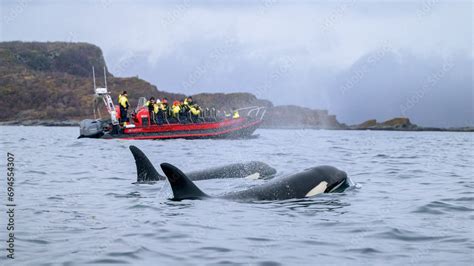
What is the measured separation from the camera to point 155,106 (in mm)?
44438

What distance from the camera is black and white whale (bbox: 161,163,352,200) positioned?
39.7 feet

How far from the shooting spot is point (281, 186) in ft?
42.1

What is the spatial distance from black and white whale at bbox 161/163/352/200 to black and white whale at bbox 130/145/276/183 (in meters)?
3.89

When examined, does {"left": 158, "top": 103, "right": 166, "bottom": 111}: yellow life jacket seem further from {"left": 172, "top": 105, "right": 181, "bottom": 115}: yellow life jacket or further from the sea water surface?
the sea water surface

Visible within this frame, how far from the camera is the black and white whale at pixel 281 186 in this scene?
12097mm

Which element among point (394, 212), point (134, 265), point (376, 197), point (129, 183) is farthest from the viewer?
point (129, 183)

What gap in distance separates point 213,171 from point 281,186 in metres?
5.13

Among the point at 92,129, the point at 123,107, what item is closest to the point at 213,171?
the point at 123,107

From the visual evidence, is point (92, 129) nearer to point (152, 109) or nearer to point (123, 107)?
point (123, 107)

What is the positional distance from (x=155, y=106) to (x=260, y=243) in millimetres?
36366

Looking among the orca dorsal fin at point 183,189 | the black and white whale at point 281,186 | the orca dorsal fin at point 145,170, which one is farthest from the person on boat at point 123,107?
the orca dorsal fin at point 183,189

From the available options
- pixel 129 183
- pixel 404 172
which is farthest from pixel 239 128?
pixel 129 183

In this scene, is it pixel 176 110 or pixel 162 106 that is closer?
pixel 162 106

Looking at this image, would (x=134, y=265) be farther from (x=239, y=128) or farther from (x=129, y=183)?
(x=239, y=128)
